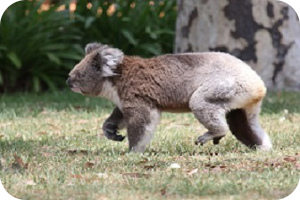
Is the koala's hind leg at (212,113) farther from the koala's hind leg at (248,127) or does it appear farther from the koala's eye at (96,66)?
the koala's eye at (96,66)

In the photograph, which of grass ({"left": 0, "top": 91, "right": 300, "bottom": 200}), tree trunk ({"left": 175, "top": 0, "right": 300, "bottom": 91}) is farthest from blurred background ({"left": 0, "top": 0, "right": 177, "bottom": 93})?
grass ({"left": 0, "top": 91, "right": 300, "bottom": 200})

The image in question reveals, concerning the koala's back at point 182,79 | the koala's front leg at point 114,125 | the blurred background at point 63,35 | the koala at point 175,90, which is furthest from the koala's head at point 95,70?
the blurred background at point 63,35

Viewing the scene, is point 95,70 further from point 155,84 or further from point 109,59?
point 155,84

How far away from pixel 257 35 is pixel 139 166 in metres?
5.48

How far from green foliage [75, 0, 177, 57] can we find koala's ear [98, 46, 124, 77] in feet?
18.6

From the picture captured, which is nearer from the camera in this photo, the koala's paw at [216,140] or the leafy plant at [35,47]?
the koala's paw at [216,140]

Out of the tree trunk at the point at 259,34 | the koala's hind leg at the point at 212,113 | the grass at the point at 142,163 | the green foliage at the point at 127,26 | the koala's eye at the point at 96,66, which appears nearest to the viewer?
the grass at the point at 142,163

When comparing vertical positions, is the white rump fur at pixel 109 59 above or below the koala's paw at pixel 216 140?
above

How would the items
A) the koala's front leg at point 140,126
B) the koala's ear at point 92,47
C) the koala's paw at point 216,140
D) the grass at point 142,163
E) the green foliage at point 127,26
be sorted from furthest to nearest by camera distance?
the green foliage at point 127,26 → the koala's ear at point 92,47 → the koala's paw at point 216,140 → the koala's front leg at point 140,126 → the grass at point 142,163

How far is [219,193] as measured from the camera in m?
5.02

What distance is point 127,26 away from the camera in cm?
1288

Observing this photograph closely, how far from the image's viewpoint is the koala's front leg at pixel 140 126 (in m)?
6.52

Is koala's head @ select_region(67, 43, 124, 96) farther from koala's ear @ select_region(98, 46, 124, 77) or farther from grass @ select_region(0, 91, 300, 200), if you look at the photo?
grass @ select_region(0, 91, 300, 200)

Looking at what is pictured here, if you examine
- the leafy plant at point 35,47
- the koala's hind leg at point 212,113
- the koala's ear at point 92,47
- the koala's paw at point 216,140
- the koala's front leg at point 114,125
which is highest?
the koala's ear at point 92,47
